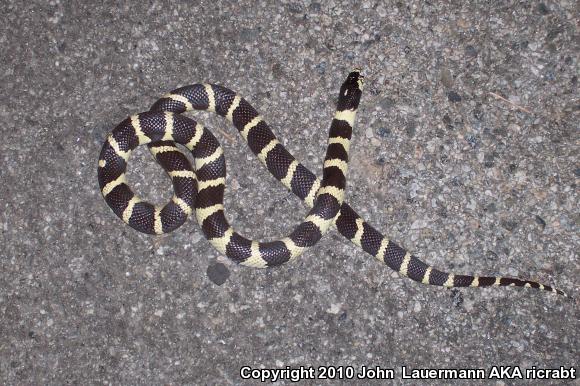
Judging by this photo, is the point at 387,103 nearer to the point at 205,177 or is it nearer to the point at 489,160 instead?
the point at 489,160

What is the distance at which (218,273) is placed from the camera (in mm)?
4805

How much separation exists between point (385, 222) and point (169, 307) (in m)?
2.18

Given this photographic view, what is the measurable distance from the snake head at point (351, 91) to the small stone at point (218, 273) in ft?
6.22

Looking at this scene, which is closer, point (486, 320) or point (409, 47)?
point (486, 320)

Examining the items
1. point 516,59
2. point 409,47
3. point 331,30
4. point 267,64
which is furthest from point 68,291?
point 516,59

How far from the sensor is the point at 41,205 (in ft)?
16.1

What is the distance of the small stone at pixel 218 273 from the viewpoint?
480cm

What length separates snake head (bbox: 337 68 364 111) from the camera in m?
4.96

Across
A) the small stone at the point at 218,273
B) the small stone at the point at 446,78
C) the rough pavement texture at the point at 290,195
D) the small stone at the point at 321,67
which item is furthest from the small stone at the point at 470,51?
the small stone at the point at 218,273

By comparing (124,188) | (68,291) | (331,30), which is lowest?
(68,291)

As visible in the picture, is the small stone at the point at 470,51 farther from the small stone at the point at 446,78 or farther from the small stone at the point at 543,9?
the small stone at the point at 543,9

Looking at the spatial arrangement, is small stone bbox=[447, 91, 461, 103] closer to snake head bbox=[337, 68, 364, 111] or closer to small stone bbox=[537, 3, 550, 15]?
snake head bbox=[337, 68, 364, 111]

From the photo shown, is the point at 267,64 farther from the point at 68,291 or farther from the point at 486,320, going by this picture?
the point at 486,320

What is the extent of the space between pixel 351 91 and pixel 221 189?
1.56 m
